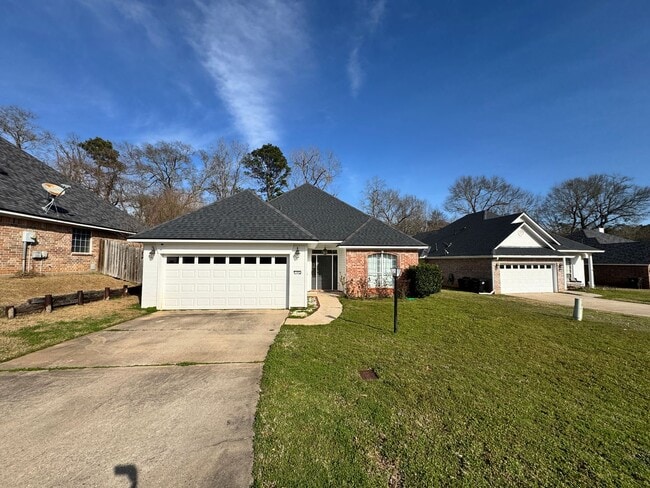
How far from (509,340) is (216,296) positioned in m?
9.24

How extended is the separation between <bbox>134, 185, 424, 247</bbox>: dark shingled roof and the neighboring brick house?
6.01m

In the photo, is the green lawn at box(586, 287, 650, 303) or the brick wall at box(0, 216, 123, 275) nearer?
the brick wall at box(0, 216, 123, 275)

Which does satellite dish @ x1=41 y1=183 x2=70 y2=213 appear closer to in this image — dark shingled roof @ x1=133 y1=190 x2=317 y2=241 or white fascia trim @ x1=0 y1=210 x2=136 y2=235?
white fascia trim @ x1=0 y1=210 x2=136 y2=235

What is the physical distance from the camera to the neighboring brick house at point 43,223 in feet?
36.6

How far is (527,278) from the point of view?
59.2 ft

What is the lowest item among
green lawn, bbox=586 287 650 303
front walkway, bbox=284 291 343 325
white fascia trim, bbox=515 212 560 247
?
green lawn, bbox=586 287 650 303

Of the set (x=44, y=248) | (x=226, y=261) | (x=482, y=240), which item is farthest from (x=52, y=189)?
(x=482, y=240)

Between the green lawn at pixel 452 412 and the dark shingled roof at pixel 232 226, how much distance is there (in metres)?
4.59

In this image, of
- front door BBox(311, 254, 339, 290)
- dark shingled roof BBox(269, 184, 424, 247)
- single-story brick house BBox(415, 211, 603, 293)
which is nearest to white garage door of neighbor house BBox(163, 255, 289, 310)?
dark shingled roof BBox(269, 184, 424, 247)

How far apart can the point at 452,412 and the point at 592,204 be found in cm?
5000

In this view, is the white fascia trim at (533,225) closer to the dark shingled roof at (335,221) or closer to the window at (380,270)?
the dark shingled roof at (335,221)

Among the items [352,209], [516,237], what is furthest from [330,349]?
[516,237]

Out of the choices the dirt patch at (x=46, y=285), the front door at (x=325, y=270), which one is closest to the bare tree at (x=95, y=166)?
the dirt patch at (x=46, y=285)

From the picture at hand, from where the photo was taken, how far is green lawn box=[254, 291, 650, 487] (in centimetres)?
269
